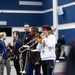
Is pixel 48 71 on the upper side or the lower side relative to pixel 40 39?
lower

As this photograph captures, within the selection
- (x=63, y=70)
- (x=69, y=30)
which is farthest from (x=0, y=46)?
(x=69, y=30)

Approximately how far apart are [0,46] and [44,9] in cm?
1273

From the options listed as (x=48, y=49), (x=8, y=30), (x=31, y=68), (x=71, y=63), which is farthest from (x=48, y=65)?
(x=8, y=30)

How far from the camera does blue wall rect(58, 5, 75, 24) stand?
54.5 feet

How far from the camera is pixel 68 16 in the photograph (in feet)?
56.1

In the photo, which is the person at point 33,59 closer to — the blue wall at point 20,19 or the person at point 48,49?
the person at point 48,49

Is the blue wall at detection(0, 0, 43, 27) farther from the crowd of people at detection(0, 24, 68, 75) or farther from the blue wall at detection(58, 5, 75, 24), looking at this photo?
the crowd of people at detection(0, 24, 68, 75)

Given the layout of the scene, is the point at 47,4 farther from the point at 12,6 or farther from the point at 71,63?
the point at 71,63

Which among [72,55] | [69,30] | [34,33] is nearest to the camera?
[72,55]

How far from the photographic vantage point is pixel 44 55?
22.8ft

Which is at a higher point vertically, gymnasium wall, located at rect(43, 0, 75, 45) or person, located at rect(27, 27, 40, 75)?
gymnasium wall, located at rect(43, 0, 75, 45)

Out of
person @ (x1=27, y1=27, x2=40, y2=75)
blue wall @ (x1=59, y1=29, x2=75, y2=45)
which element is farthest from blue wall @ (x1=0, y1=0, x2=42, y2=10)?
person @ (x1=27, y1=27, x2=40, y2=75)

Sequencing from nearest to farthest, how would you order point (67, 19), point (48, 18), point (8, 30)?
point (67, 19) → point (8, 30) → point (48, 18)

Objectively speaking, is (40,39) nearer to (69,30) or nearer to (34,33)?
(34,33)
